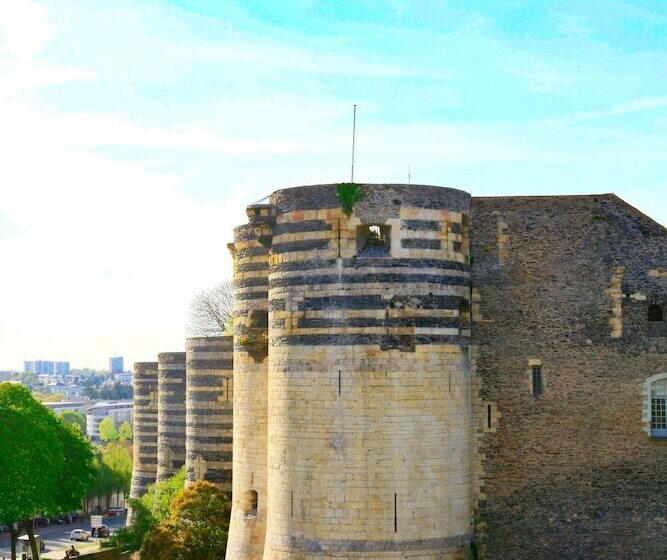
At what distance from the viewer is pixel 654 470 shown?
30797mm

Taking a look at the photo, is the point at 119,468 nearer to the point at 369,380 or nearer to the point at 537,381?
the point at 537,381

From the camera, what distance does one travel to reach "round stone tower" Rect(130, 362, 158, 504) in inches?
2080

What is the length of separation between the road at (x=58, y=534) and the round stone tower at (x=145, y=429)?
9.73 m

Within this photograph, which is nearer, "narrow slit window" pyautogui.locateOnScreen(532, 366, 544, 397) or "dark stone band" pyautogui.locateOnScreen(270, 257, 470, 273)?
"dark stone band" pyautogui.locateOnScreen(270, 257, 470, 273)

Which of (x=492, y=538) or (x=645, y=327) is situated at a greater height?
(x=645, y=327)

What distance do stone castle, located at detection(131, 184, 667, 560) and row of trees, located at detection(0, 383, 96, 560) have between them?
1463 centimetres

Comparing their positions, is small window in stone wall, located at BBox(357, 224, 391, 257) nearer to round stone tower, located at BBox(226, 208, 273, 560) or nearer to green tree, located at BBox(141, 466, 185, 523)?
round stone tower, located at BBox(226, 208, 273, 560)

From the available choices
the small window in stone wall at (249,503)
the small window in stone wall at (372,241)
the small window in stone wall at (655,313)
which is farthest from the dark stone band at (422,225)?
the small window in stone wall at (249,503)

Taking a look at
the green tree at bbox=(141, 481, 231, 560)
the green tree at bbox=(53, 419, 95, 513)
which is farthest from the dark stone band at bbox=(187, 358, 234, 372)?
the green tree at bbox=(53, 419, 95, 513)

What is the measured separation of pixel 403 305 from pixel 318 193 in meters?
3.86

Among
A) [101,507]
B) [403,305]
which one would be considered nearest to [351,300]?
[403,305]

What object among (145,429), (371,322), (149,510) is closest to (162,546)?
(149,510)

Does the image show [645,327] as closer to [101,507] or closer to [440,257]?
[440,257]

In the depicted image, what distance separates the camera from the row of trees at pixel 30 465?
4494 cm
